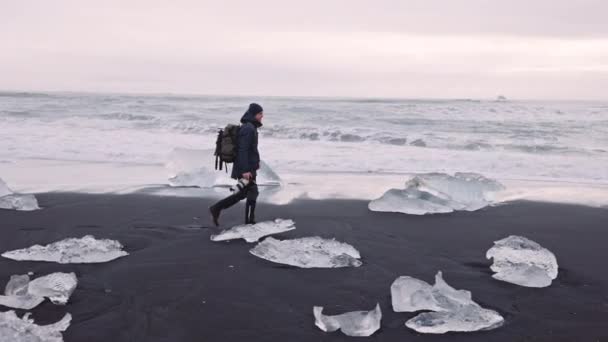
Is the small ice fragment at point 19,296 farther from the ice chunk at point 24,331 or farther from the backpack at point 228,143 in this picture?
the backpack at point 228,143

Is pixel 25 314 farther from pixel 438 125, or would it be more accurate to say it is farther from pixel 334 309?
pixel 438 125

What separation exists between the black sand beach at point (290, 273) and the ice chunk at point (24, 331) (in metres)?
0.13

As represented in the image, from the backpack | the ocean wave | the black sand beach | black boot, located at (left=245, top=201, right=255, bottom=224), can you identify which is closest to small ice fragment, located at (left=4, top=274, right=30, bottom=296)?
the black sand beach

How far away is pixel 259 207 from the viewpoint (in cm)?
794

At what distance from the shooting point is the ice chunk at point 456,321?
12.3 feet

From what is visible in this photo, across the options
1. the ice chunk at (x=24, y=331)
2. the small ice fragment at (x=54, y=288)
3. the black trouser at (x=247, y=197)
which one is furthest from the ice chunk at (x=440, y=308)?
the black trouser at (x=247, y=197)

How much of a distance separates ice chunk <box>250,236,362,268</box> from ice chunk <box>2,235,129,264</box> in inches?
55.2

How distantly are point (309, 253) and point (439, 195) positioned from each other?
3.45 metres

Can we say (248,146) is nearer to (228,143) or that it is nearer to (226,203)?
(228,143)

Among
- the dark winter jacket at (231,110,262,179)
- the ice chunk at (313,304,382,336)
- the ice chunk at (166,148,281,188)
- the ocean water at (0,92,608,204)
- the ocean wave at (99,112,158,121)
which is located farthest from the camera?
the ocean wave at (99,112,158,121)

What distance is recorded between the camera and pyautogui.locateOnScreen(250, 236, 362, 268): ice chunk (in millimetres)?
5172

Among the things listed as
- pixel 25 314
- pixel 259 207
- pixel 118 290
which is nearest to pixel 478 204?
pixel 259 207

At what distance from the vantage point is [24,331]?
3.40m

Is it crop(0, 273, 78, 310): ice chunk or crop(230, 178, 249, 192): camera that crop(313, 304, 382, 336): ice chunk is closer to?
crop(0, 273, 78, 310): ice chunk
